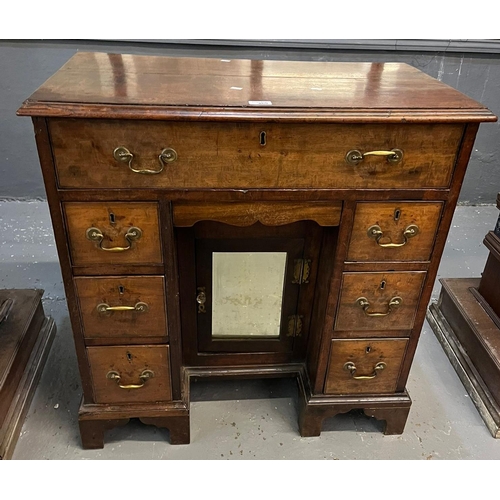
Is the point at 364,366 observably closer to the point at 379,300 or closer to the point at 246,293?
the point at 379,300

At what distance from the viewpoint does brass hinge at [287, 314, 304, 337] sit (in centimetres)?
150

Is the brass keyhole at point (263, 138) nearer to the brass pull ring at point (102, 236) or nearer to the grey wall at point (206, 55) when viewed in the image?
the brass pull ring at point (102, 236)

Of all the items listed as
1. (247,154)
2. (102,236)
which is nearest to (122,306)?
(102,236)

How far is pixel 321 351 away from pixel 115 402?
1.99 feet

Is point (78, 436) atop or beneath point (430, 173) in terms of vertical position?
beneath

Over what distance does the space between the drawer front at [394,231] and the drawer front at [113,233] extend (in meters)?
0.48

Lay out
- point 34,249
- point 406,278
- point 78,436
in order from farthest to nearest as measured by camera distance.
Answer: point 34,249
point 78,436
point 406,278

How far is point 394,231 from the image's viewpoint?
1183mm

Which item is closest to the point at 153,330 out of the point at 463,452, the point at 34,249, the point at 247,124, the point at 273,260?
the point at 273,260

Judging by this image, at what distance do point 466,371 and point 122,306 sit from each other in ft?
3.91

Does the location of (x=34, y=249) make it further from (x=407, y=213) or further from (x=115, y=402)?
(x=407, y=213)

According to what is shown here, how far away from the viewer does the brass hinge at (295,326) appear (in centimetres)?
150

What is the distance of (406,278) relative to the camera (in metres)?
1.25

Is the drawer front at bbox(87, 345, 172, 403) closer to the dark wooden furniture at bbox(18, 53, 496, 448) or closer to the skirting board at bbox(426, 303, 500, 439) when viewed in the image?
the dark wooden furniture at bbox(18, 53, 496, 448)
